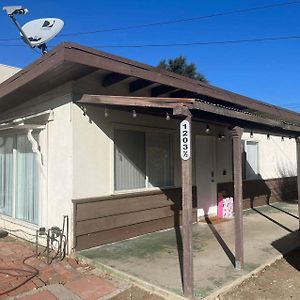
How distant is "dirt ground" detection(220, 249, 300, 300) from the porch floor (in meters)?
0.15

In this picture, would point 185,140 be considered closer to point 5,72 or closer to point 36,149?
point 36,149

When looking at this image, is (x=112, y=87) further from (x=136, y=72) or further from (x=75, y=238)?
(x=75, y=238)

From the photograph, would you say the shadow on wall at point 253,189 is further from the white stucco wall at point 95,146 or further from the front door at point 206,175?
the white stucco wall at point 95,146

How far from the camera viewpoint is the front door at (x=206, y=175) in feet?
29.7

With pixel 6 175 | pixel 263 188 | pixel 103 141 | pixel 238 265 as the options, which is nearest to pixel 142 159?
pixel 103 141

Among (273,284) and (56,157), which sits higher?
(56,157)

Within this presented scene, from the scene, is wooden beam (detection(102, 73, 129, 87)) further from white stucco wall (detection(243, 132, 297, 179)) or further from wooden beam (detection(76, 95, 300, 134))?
white stucco wall (detection(243, 132, 297, 179))

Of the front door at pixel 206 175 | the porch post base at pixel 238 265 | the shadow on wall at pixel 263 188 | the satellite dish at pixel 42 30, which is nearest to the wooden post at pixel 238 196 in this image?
the porch post base at pixel 238 265

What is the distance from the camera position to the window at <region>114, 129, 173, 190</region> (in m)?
6.90

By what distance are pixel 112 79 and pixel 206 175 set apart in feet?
13.6

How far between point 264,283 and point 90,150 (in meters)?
3.39

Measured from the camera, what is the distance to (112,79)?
623cm

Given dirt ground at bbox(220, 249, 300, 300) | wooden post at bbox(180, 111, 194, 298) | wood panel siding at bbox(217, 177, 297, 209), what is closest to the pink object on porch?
wood panel siding at bbox(217, 177, 297, 209)

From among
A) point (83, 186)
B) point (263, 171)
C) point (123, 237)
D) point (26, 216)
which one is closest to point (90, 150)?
point (83, 186)
